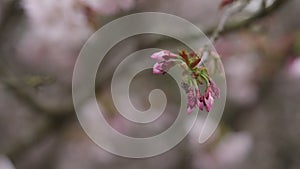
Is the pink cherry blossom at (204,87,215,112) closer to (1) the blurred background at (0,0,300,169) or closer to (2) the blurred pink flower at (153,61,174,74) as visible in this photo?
(2) the blurred pink flower at (153,61,174,74)

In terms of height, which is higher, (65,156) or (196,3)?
(196,3)

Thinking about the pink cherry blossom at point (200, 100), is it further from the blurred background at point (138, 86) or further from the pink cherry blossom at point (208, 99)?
the blurred background at point (138, 86)

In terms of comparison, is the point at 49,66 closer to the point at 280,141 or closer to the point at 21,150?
the point at 21,150

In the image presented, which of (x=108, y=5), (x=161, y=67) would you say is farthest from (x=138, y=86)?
(x=161, y=67)

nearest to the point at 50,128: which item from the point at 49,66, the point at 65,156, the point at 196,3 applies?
the point at 49,66

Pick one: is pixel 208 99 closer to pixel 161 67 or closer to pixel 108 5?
pixel 161 67

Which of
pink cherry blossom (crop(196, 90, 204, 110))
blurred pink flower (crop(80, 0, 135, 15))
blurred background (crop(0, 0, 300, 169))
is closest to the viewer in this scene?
pink cherry blossom (crop(196, 90, 204, 110))

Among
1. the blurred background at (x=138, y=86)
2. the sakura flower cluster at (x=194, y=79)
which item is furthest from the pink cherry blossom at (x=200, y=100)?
the blurred background at (x=138, y=86)

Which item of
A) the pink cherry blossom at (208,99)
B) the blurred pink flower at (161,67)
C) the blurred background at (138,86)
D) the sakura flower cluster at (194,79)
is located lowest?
the pink cherry blossom at (208,99)

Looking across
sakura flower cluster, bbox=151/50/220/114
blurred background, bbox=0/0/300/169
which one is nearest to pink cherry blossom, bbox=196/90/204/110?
sakura flower cluster, bbox=151/50/220/114
